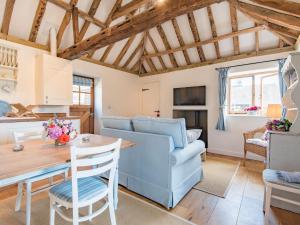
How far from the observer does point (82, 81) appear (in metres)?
5.04

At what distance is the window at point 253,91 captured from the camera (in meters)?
4.05

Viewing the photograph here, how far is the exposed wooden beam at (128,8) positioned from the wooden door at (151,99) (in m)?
2.69

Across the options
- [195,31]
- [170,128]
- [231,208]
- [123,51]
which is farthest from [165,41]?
[231,208]

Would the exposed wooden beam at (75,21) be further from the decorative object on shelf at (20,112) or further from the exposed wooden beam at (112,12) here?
the decorative object on shelf at (20,112)

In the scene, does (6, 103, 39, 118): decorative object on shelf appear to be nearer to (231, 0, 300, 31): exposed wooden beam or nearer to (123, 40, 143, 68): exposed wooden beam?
(123, 40, 143, 68): exposed wooden beam

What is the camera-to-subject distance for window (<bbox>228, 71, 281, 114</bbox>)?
4.05m

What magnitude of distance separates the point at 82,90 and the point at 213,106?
13.3 ft

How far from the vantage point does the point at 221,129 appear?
4.50 metres

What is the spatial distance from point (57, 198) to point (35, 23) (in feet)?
12.6

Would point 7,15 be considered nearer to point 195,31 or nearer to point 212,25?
point 195,31

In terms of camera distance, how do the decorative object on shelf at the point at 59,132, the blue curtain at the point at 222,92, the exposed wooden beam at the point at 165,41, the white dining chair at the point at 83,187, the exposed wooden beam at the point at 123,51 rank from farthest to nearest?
the exposed wooden beam at the point at 123,51
the exposed wooden beam at the point at 165,41
the blue curtain at the point at 222,92
the decorative object on shelf at the point at 59,132
the white dining chair at the point at 83,187

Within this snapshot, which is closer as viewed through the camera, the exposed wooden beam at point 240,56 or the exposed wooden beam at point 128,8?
the exposed wooden beam at point 128,8

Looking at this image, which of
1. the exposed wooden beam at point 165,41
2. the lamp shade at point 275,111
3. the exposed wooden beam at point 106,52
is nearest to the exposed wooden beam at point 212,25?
the exposed wooden beam at point 165,41

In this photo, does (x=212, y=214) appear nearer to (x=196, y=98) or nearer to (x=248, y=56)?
(x=196, y=98)
